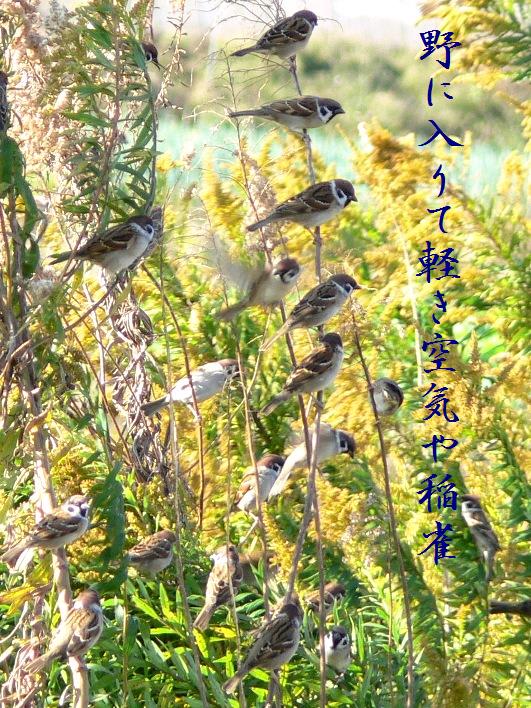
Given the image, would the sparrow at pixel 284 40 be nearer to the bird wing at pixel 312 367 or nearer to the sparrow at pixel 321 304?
the sparrow at pixel 321 304

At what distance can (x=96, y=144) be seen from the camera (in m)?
2.52

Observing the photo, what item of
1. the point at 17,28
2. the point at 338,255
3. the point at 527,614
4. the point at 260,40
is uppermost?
the point at 17,28

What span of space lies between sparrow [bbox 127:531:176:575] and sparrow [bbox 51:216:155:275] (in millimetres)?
932

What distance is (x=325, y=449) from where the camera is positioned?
120 inches

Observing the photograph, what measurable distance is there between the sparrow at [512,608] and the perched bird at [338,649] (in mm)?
438

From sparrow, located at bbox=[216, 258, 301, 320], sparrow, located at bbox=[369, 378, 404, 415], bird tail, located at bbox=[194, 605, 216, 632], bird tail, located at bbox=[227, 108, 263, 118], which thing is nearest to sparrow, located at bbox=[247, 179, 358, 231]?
sparrow, located at bbox=[216, 258, 301, 320]

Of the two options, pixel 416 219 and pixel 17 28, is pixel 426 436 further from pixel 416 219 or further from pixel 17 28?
pixel 17 28

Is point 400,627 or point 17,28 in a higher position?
point 17,28

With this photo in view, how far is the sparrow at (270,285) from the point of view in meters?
2.84

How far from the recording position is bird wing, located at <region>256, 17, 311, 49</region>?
2.94m

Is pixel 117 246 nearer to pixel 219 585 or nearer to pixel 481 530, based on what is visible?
pixel 219 585

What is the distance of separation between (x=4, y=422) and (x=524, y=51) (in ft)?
7.47

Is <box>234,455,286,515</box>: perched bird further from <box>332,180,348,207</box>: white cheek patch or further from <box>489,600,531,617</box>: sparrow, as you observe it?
<box>332,180,348,207</box>: white cheek patch

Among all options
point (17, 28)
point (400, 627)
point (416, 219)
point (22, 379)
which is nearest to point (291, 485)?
point (400, 627)
